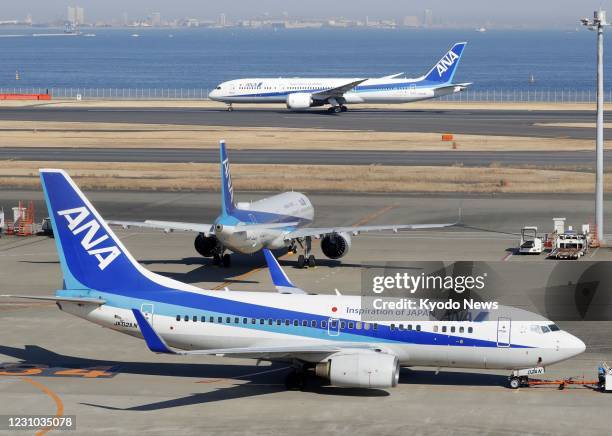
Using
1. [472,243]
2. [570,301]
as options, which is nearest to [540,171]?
[472,243]

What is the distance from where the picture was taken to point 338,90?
17700 centimetres

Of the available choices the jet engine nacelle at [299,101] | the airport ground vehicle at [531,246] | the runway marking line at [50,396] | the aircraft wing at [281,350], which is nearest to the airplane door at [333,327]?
the aircraft wing at [281,350]

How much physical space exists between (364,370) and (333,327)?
2.31 metres

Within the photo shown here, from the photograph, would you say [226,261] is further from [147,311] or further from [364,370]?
[364,370]

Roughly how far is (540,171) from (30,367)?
70411mm

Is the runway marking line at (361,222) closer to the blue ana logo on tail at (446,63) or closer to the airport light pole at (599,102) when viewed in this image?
the airport light pole at (599,102)

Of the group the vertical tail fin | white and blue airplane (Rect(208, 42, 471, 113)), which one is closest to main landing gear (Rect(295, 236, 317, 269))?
the vertical tail fin

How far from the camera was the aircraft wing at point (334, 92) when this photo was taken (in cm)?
17638

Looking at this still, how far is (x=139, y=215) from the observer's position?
283 feet

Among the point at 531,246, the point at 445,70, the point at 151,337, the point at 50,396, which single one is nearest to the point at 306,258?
the point at 531,246

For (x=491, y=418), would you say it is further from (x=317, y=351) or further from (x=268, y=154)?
(x=268, y=154)

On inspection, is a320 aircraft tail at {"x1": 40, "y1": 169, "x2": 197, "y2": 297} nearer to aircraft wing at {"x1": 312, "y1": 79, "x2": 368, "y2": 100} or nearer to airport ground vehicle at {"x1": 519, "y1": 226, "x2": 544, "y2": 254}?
airport ground vehicle at {"x1": 519, "y1": 226, "x2": 544, "y2": 254}

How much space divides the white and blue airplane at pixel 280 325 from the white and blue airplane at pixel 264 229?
17.4 metres

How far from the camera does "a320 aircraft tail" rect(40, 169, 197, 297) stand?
139 feet
